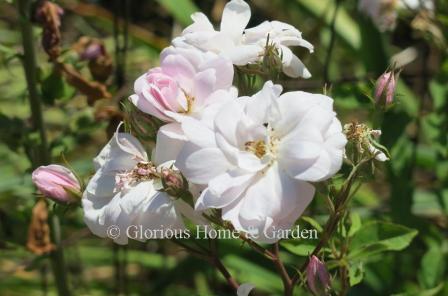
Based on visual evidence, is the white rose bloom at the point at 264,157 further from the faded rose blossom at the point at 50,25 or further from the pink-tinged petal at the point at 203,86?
the faded rose blossom at the point at 50,25

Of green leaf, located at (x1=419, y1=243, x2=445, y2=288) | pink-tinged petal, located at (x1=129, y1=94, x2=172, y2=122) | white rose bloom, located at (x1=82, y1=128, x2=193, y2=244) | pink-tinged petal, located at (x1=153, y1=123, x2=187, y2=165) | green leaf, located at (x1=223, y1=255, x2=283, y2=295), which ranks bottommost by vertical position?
green leaf, located at (x1=223, y1=255, x2=283, y2=295)

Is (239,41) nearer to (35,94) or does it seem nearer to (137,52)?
(35,94)

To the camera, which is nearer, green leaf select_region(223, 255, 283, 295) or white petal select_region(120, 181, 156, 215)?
white petal select_region(120, 181, 156, 215)

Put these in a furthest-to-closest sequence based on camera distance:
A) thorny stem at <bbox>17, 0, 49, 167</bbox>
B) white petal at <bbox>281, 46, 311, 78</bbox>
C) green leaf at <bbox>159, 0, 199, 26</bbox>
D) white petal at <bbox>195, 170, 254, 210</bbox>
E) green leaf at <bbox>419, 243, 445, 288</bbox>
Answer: green leaf at <bbox>159, 0, 199, 26</bbox>, green leaf at <bbox>419, 243, 445, 288</bbox>, thorny stem at <bbox>17, 0, 49, 167</bbox>, white petal at <bbox>281, 46, 311, 78</bbox>, white petal at <bbox>195, 170, 254, 210</bbox>

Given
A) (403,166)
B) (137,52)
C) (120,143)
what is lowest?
(137,52)

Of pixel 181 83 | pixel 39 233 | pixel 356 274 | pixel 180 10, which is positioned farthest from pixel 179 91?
pixel 180 10

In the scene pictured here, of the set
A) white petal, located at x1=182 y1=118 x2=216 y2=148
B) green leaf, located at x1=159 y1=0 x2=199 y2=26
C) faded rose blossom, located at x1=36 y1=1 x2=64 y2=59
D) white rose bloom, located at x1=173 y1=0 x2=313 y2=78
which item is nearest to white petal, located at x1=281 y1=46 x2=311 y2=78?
white rose bloom, located at x1=173 y1=0 x2=313 y2=78

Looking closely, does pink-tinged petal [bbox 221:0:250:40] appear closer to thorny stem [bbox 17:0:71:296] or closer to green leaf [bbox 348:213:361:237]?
green leaf [bbox 348:213:361:237]

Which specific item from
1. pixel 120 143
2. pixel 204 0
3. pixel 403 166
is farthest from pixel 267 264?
pixel 204 0
